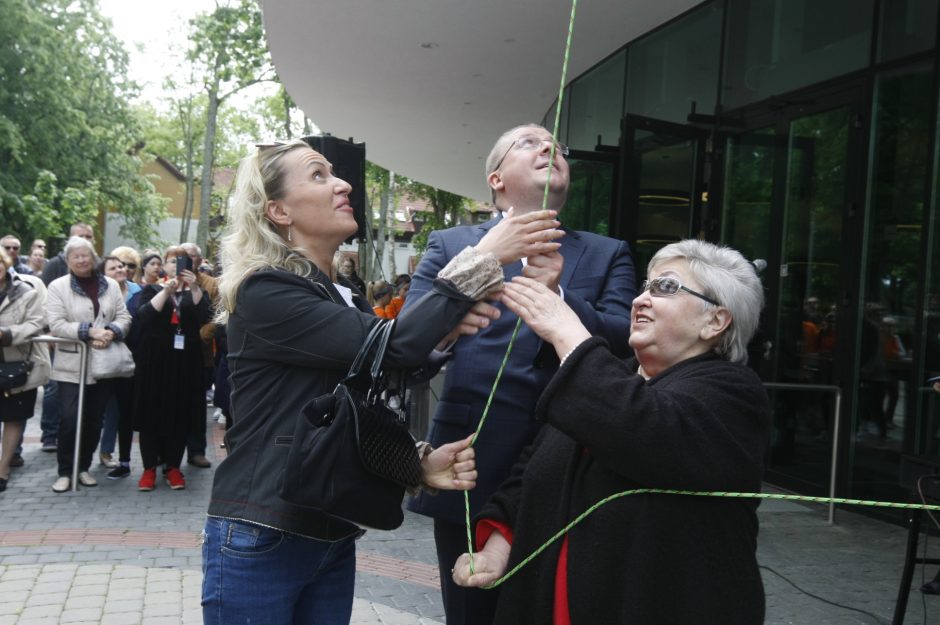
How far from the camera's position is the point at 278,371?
81.1 inches

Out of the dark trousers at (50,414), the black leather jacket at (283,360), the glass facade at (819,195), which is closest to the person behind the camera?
the black leather jacket at (283,360)

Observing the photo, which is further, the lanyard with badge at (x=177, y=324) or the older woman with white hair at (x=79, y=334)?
the lanyard with badge at (x=177, y=324)

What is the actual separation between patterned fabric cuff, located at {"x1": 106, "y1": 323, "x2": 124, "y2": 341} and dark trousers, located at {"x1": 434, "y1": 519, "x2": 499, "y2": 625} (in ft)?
18.7

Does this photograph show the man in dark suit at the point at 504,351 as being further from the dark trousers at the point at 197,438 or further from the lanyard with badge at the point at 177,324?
the dark trousers at the point at 197,438

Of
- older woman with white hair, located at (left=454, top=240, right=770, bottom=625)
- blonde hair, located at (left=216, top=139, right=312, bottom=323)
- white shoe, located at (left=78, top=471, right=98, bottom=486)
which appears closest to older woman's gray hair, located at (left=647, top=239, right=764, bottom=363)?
older woman with white hair, located at (left=454, top=240, right=770, bottom=625)

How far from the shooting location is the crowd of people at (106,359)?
7.10 metres

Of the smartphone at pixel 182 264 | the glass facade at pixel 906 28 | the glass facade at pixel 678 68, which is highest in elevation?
the glass facade at pixel 678 68

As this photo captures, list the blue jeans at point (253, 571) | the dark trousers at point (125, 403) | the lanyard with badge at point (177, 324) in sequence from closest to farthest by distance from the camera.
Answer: the blue jeans at point (253, 571) → the lanyard with badge at point (177, 324) → the dark trousers at point (125, 403)

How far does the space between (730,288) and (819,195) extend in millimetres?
6251

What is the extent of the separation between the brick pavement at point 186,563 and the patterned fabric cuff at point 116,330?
4.35 feet

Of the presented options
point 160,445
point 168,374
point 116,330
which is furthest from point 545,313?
point 160,445

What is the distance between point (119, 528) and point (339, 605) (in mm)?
4541

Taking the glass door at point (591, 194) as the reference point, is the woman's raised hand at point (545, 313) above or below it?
below

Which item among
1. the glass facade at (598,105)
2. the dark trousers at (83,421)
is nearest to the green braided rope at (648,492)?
the dark trousers at (83,421)
